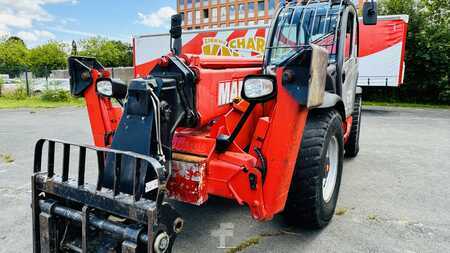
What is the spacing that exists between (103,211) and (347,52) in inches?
145

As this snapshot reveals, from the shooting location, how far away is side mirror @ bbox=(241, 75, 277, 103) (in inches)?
102

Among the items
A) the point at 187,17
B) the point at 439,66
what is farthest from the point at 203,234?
the point at 187,17

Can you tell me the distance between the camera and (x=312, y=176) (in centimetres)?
298

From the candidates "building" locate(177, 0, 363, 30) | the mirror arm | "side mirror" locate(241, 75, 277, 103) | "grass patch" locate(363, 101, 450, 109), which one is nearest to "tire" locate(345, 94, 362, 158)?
the mirror arm

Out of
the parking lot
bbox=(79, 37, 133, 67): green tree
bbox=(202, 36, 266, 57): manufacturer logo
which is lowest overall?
the parking lot

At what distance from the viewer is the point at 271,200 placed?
2703 millimetres

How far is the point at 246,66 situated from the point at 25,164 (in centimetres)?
405

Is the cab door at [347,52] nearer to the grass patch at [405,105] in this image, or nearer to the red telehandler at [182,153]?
the red telehandler at [182,153]

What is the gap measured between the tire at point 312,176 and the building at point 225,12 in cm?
5881

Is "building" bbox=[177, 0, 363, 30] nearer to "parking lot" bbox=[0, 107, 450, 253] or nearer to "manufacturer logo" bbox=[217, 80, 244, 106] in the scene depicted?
"parking lot" bbox=[0, 107, 450, 253]

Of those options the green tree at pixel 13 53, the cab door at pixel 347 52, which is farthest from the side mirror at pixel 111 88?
the green tree at pixel 13 53

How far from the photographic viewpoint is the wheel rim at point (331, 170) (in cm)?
360

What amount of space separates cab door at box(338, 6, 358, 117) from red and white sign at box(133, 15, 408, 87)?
633 centimetres

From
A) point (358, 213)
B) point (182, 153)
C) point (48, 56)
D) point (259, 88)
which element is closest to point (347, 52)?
point (358, 213)
